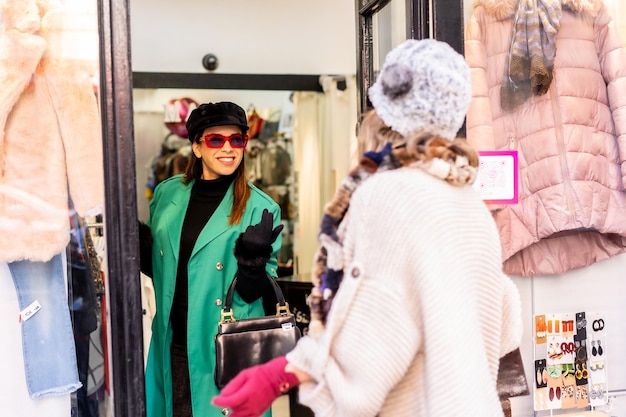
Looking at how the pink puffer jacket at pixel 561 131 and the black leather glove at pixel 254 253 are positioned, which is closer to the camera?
the black leather glove at pixel 254 253

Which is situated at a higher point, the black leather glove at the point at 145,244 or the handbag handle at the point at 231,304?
the black leather glove at the point at 145,244

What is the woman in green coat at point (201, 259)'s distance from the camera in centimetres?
294

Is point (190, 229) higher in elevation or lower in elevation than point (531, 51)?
lower

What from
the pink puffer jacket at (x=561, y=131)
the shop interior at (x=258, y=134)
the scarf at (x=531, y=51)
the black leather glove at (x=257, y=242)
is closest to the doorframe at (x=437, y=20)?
the shop interior at (x=258, y=134)

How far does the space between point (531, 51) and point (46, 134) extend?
6.81 ft

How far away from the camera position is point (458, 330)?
1.59 meters

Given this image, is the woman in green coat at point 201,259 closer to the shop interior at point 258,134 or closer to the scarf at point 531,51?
the shop interior at point 258,134

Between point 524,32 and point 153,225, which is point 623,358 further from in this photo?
point 153,225

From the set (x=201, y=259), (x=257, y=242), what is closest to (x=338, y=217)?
(x=257, y=242)

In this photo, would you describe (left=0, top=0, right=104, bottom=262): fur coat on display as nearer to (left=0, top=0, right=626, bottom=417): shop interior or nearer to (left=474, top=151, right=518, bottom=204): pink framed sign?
Result: (left=0, top=0, right=626, bottom=417): shop interior

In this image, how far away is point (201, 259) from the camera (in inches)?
116

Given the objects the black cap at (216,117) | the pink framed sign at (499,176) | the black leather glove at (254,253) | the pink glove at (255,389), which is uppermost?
the black cap at (216,117)

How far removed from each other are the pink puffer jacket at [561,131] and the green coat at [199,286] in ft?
3.62

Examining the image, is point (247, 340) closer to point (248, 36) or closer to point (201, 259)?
point (201, 259)
